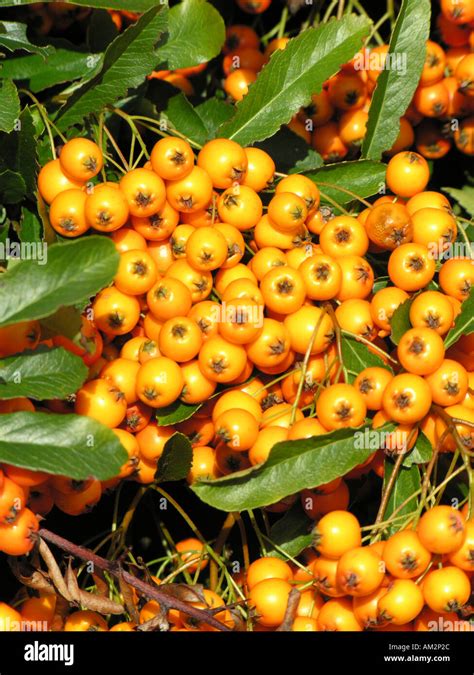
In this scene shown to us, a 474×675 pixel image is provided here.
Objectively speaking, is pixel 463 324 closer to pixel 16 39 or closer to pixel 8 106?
pixel 8 106

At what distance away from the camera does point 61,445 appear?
1.99 meters

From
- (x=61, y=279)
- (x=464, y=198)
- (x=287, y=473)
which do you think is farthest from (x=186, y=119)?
(x=287, y=473)

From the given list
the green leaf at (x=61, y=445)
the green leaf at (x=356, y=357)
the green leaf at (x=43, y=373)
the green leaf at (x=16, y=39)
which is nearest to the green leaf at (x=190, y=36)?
the green leaf at (x=16, y=39)

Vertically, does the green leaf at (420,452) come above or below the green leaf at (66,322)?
below

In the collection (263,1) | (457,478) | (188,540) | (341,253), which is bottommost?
(188,540)

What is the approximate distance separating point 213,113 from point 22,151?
732mm

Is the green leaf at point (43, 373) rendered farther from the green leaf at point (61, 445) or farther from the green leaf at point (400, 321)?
the green leaf at point (400, 321)

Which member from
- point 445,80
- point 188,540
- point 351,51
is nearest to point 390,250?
point 351,51

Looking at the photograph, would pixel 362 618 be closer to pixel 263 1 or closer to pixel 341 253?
pixel 341 253

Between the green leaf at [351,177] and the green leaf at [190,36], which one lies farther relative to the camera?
the green leaf at [190,36]

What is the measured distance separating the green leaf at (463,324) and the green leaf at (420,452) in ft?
0.81

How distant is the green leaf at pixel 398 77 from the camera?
2.64 meters

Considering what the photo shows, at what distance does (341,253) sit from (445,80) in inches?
36.1

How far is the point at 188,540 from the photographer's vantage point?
260cm
